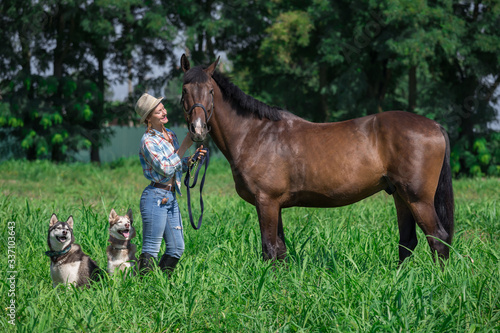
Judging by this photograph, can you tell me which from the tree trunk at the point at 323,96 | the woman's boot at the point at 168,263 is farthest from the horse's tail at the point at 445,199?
the tree trunk at the point at 323,96

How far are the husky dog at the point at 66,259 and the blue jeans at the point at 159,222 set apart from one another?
522 millimetres

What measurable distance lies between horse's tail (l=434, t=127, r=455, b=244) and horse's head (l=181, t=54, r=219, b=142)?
7.27 ft

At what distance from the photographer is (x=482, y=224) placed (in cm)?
671

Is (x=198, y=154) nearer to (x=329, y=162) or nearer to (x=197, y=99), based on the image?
(x=197, y=99)

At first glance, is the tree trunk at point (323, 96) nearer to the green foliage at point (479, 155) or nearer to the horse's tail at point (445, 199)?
the green foliage at point (479, 155)

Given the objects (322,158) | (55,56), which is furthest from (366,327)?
(55,56)

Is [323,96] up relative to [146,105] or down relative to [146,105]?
down

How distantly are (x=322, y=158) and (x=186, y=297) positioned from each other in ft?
5.75

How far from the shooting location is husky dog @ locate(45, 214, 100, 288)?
403 cm

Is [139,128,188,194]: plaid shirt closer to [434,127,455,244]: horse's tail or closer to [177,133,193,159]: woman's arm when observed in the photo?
[177,133,193,159]: woman's arm

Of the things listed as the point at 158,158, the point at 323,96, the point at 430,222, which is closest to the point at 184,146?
the point at 158,158

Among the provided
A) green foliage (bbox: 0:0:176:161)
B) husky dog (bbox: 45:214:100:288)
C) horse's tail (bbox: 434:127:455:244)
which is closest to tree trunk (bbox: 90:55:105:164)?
green foliage (bbox: 0:0:176:161)

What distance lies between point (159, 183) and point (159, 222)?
1.06ft

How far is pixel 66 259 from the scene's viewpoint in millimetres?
4137
